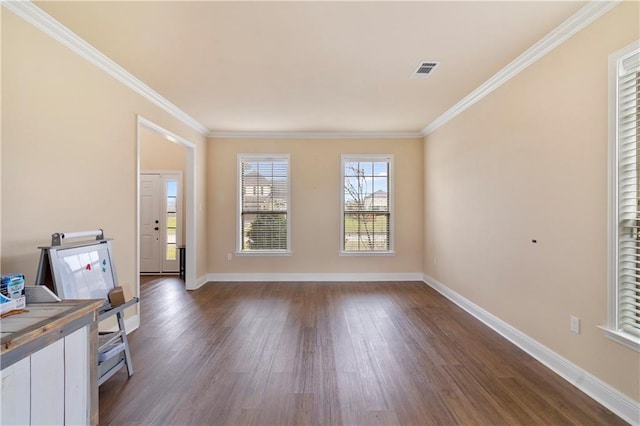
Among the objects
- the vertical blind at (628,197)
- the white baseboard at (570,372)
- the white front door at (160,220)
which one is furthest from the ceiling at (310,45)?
the white front door at (160,220)

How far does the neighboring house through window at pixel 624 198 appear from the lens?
6.06 ft

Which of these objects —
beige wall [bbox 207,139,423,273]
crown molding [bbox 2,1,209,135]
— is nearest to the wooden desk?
crown molding [bbox 2,1,209,135]

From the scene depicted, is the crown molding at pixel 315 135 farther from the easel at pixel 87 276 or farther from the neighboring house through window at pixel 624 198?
the neighboring house through window at pixel 624 198

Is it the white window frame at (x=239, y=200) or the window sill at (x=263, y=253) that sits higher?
the white window frame at (x=239, y=200)

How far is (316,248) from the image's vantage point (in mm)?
5438

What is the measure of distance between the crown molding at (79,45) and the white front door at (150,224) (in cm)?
296

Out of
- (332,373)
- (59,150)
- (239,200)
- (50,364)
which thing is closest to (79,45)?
(59,150)

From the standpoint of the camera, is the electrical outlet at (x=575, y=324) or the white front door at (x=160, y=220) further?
the white front door at (x=160, y=220)

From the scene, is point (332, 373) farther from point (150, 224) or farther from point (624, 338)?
point (150, 224)

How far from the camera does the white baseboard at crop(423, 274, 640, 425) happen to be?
72.0 inches

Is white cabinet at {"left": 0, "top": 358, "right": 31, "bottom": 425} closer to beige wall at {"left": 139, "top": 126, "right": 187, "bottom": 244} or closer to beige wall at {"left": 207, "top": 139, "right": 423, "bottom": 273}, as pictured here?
beige wall at {"left": 207, "top": 139, "right": 423, "bottom": 273}

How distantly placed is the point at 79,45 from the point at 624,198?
13.8 feet

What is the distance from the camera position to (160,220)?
6.31 m

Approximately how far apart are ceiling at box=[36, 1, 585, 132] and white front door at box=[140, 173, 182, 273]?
9.68ft
